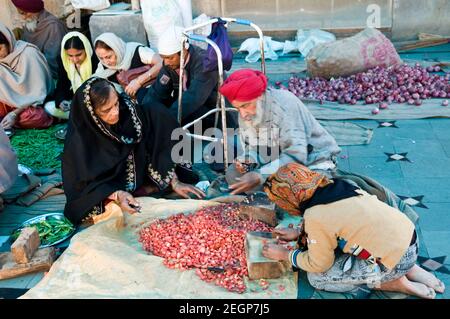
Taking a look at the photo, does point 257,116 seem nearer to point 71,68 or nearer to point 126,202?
point 126,202

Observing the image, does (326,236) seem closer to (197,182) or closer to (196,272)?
(196,272)

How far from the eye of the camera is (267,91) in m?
3.51

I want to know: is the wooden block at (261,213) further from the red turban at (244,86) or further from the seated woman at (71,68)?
the seated woman at (71,68)

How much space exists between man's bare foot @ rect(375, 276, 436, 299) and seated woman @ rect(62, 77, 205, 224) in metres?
1.54

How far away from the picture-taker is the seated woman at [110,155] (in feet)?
12.2

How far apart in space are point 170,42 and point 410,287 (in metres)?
2.66

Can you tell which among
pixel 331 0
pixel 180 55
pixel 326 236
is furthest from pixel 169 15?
pixel 326 236

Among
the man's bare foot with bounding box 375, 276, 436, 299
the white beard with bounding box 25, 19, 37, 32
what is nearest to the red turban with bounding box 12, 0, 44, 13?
the white beard with bounding box 25, 19, 37, 32

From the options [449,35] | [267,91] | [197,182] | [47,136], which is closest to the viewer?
[267,91]

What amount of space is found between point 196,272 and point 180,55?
2.07 metres

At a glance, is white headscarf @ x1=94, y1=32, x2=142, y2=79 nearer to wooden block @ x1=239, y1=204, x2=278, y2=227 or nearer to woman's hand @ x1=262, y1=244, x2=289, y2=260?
wooden block @ x1=239, y1=204, x2=278, y2=227

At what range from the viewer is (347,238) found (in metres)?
2.66

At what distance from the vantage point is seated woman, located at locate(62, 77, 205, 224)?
371 centimetres
